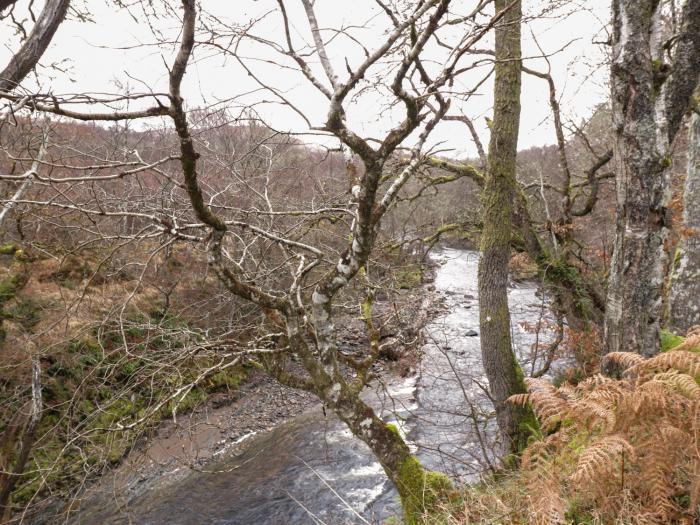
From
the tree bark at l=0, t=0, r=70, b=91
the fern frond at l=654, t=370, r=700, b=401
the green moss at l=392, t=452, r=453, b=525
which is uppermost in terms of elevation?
the tree bark at l=0, t=0, r=70, b=91

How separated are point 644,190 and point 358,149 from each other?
1.98 metres

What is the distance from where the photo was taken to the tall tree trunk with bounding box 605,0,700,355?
2746 millimetres

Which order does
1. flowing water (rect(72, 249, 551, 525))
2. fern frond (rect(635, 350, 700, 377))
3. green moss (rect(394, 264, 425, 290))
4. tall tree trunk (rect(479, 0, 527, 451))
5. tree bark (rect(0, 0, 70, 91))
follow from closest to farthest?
fern frond (rect(635, 350, 700, 377)) → tree bark (rect(0, 0, 70, 91)) → tall tree trunk (rect(479, 0, 527, 451)) → flowing water (rect(72, 249, 551, 525)) → green moss (rect(394, 264, 425, 290))

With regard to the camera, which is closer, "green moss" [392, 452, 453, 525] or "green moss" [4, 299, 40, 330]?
"green moss" [392, 452, 453, 525]

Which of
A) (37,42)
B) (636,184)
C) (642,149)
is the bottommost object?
(636,184)

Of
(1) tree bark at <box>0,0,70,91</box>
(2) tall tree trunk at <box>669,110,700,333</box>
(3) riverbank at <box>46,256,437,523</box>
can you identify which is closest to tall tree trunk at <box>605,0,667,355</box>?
(2) tall tree trunk at <box>669,110,700,333</box>

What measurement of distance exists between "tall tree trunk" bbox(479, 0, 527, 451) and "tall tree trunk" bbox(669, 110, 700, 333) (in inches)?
79.1

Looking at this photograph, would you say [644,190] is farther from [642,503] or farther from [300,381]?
[300,381]

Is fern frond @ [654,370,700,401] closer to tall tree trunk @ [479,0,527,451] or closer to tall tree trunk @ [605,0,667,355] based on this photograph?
tall tree trunk @ [605,0,667,355]

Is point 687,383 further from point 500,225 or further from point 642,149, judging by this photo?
point 500,225

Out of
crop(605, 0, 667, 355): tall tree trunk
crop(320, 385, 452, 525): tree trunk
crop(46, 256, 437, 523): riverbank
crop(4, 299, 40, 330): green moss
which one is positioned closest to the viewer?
crop(605, 0, 667, 355): tall tree trunk

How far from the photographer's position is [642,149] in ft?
9.07

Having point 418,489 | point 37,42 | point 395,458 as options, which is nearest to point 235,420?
point 395,458

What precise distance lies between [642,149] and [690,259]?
296 centimetres
